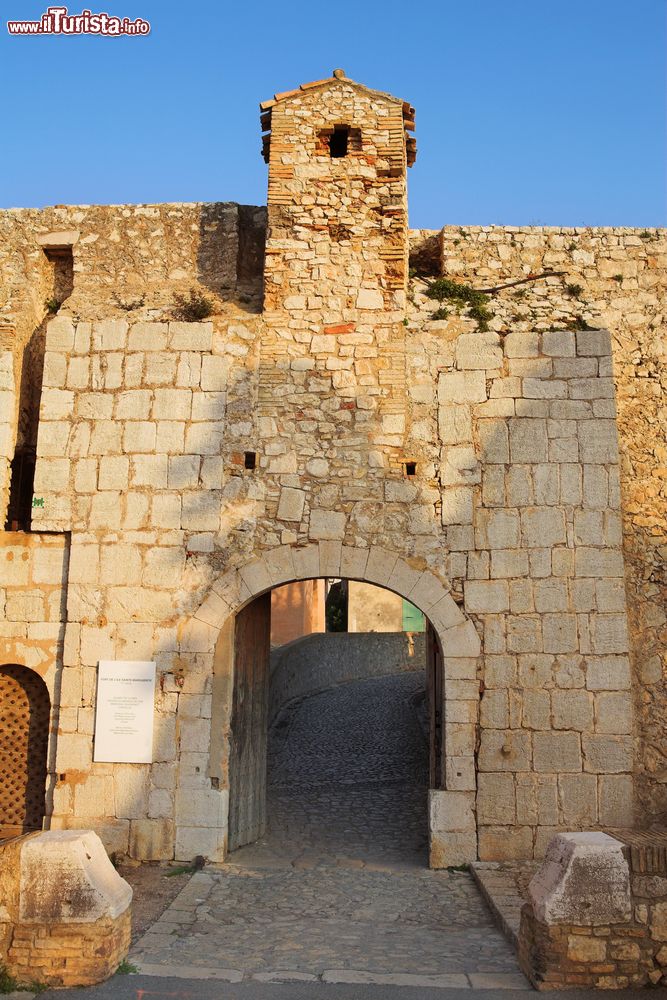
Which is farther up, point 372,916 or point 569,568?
point 569,568

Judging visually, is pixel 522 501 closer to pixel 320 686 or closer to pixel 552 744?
pixel 552 744

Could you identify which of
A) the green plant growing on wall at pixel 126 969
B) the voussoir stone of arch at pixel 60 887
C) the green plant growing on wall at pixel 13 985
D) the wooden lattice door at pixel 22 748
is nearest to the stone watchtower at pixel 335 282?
the wooden lattice door at pixel 22 748

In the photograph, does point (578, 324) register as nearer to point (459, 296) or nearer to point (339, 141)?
point (459, 296)

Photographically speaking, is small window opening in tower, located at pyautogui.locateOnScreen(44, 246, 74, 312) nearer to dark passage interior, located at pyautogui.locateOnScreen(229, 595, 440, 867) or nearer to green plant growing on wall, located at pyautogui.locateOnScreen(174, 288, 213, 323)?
green plant growing on wall, located at pyautogui.locateOnScreen(174, 288, 213, 323)

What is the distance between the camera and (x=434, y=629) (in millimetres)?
7516

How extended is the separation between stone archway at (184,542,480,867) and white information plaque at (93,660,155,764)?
52cm

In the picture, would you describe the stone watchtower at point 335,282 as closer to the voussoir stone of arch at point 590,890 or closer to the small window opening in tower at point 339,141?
the small window opening in tower at point 339,141

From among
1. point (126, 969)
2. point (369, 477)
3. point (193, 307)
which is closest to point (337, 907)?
point (126, 969)

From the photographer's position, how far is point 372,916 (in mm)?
6027

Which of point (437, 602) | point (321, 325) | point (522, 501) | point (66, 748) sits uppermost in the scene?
point (321, 325)

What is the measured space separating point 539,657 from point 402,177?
4772mm

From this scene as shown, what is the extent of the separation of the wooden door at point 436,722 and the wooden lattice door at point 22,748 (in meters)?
3.57

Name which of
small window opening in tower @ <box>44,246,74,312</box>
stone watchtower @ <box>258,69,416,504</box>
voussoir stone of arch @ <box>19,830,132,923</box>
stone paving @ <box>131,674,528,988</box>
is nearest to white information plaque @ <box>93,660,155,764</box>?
stone paving @ <box>131,674,528,988</box>

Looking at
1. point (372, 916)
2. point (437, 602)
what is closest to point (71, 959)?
point (372, 916)
